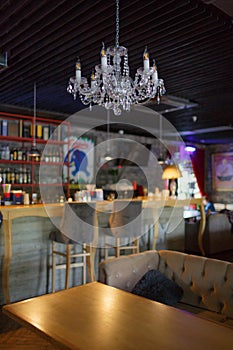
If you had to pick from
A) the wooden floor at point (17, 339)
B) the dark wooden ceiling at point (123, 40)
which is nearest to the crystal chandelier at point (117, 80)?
the dark wooden ceiling at point (123, 40)

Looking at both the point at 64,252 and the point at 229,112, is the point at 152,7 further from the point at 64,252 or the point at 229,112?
the point at 229,112

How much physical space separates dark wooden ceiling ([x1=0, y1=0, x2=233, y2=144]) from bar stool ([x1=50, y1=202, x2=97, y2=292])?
1.81 meters

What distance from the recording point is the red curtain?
12.1 meters

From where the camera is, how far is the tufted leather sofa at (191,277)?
276 centimetres

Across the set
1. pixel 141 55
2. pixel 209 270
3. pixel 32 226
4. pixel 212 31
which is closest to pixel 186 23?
pixel 212 31

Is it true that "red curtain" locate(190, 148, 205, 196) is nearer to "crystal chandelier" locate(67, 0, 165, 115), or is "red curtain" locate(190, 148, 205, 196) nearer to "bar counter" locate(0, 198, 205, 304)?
"crystal chandelier" locate(67, 0, 165, 115)

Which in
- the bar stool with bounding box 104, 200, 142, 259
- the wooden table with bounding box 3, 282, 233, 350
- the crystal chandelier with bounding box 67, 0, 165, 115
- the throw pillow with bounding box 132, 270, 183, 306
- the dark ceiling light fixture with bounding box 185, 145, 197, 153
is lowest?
the throw pillow with bounding box 132, 270, 183, 306

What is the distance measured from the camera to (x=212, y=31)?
131 inches

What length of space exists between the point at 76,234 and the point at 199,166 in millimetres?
8923

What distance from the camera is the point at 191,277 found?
3014 mm

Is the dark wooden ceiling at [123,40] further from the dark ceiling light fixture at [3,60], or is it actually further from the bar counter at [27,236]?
the bar counter at [27,236]

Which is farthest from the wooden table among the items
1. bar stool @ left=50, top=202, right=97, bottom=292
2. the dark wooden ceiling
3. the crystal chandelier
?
the dark wooden ceiling

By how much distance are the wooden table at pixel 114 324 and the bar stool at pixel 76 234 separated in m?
1.67

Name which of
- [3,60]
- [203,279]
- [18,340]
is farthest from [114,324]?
[3,60]
